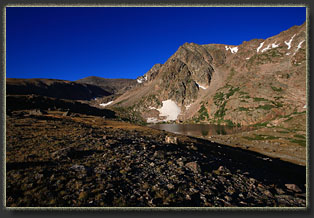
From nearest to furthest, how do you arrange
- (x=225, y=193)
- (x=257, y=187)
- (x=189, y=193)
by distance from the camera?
(x=189, y=193) < (x=225, y=193) < (x=257, y=187)

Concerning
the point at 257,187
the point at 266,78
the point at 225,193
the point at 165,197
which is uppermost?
the point at 266,78

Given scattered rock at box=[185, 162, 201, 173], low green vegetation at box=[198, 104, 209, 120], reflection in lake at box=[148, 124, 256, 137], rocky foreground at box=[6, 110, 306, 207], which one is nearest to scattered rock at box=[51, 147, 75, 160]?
rocky foreground at box=[6, 110, 306, 207]

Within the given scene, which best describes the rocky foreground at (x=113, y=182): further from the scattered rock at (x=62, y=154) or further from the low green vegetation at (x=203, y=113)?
the low green vegetation at (x=203, y=113)

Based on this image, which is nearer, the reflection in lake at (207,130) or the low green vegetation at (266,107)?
Answer: the reflection in lake at (207,130)

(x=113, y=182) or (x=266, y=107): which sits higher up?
(x=266, y=107)

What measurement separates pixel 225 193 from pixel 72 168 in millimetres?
9970

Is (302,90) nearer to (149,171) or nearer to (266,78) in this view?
(266,78)

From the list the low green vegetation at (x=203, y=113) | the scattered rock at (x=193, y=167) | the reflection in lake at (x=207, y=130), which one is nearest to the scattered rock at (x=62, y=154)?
the scattered rock at (x=193, y=167)

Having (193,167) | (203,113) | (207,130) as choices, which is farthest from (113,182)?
(203,113)

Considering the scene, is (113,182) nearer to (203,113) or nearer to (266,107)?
(266,107)

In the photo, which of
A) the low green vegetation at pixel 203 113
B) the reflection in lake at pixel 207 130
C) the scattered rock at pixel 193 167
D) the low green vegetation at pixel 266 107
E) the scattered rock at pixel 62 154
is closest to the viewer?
the scattered rock at pixel 62 154

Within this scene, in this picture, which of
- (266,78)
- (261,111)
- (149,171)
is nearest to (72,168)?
(149,171)

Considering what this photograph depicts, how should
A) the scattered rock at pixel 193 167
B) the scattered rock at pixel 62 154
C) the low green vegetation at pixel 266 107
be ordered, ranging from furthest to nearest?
the low green vegetation at pixel 266 107, the scattered rock at pixel 193 167, the scattered rock at pixel 62 154

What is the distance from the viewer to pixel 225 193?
9.45m
